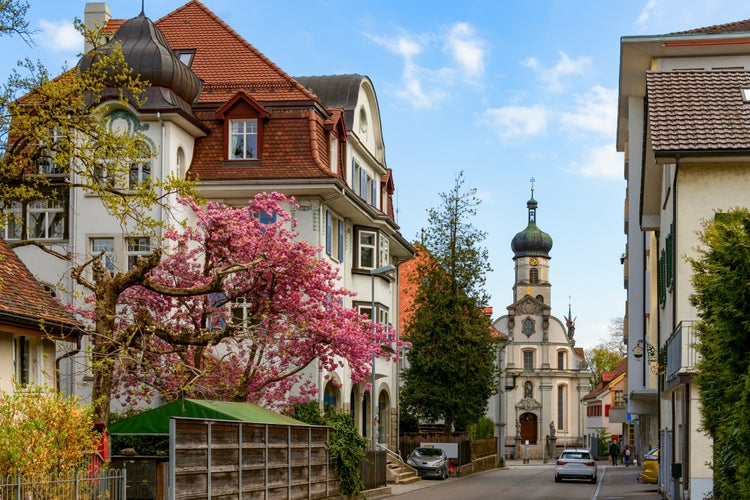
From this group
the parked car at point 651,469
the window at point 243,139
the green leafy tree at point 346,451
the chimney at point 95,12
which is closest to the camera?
the green leafy tree at point 346,451

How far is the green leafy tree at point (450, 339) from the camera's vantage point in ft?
176

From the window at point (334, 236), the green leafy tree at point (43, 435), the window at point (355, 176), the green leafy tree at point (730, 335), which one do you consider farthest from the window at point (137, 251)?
the green leafy tree at point (730, 335)

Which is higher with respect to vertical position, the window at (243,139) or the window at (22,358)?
the window at (243,139)

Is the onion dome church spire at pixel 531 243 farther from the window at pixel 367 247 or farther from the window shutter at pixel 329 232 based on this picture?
the window shutter at pixel 329 232

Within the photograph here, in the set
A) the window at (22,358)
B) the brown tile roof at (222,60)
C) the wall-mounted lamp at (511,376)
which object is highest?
the brown tile roof at (222,60)

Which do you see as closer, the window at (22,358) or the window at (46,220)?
the window at (22,358)

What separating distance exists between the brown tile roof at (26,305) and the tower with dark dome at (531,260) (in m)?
105

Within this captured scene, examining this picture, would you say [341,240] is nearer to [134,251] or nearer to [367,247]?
[367,247]

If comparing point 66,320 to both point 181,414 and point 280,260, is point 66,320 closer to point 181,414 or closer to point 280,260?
point 181,414

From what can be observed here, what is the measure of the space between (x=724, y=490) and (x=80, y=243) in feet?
76.8

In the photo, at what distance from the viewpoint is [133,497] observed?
791 inches

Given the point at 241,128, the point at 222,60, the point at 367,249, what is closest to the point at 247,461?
the point at 241,128

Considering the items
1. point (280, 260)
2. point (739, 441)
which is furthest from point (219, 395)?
point (739, 441)

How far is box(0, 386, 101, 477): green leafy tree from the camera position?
14.9m
